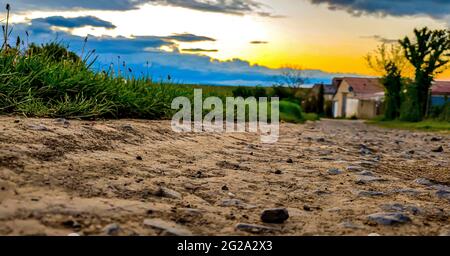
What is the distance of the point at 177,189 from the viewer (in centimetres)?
375

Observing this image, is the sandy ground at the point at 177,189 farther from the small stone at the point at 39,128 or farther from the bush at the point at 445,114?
the bush at the point at 445,114

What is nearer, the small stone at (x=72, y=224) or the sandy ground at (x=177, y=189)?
the small stone at (x=72, y=224)

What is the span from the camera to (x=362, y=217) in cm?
325

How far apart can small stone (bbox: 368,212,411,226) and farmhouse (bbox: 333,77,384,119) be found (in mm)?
54214

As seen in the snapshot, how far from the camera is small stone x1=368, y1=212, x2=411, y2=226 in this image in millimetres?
3117


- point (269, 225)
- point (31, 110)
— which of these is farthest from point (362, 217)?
point (31, 110)

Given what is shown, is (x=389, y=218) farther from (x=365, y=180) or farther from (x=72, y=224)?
(x=72, y=224)

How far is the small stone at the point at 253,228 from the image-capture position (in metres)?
2.79

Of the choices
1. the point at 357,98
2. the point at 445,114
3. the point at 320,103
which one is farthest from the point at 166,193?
the point at 357,98

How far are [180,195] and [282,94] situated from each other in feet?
114

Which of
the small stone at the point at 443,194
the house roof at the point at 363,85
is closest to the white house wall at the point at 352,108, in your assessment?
the house roof at the point at 363,85
